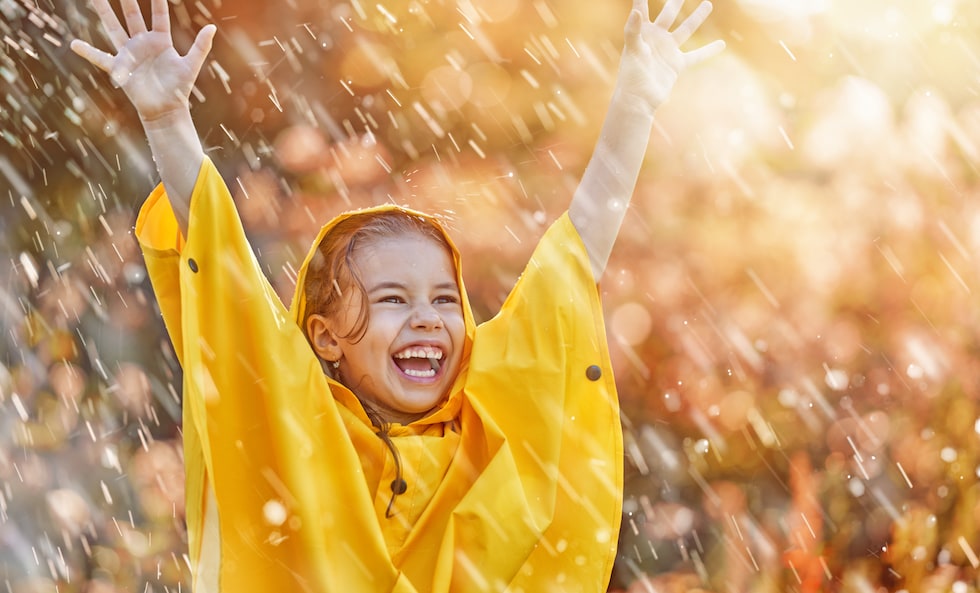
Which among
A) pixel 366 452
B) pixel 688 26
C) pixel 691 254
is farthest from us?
pixel 691 254

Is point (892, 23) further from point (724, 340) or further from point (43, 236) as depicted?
point (43, 236)

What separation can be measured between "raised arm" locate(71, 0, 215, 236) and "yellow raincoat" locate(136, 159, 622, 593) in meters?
0.05

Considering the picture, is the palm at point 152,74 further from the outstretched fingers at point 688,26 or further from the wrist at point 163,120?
the outstretched fingers at point 688,26

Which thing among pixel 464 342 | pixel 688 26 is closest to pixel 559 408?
pixel 464 342

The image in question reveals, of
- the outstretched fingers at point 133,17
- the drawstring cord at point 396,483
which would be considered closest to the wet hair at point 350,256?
the drawstring cord at point 396,483

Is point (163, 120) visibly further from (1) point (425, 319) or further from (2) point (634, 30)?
(2) point (634, 30)

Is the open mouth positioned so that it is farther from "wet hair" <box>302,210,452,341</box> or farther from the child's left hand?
the child's left hand

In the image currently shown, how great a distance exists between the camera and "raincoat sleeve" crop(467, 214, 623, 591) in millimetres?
1863

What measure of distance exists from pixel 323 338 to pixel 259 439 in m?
0.30

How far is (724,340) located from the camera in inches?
143

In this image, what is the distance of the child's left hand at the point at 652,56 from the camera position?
1.96m

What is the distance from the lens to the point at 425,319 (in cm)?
190

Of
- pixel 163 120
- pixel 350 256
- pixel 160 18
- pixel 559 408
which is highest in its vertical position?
pixel 160 18

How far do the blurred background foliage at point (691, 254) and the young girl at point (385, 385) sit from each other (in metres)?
1.37
